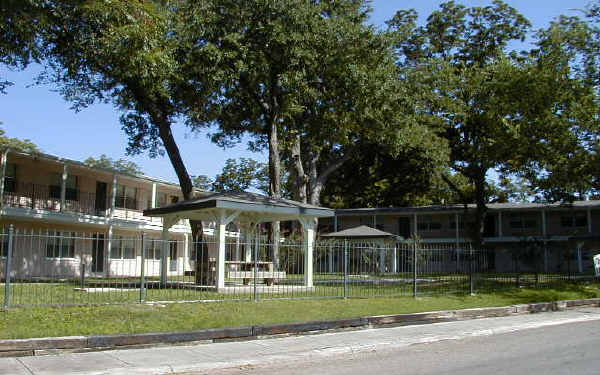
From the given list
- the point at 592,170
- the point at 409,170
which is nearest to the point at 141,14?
the point at 592,170

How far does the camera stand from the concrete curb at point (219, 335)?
9.55 m

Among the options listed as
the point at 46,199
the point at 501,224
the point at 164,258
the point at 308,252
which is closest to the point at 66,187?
the point at 46,199

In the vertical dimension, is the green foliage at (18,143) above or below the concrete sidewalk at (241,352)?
above

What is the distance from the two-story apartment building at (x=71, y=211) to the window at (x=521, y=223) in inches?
1120

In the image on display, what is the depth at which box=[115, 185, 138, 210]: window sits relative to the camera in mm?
35156

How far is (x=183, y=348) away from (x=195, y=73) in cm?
1503

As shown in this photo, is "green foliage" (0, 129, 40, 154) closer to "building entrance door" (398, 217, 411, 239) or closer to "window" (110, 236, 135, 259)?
"window" (110, 236, 135, 259)

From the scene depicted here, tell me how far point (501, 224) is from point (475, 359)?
42320mm

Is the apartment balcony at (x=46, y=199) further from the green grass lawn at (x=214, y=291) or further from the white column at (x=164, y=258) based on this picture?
the white column at (x=164, y=258)

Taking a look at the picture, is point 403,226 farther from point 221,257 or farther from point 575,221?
point 221,257

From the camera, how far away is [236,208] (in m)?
17.9

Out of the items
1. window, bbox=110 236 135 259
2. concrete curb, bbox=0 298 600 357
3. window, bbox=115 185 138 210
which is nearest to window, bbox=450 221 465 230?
window, bbox=115 185 138 210

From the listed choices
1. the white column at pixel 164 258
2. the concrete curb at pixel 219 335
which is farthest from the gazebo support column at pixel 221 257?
the concrete curb at pixel 219 335

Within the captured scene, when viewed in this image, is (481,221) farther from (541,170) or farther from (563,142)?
(563,142)
